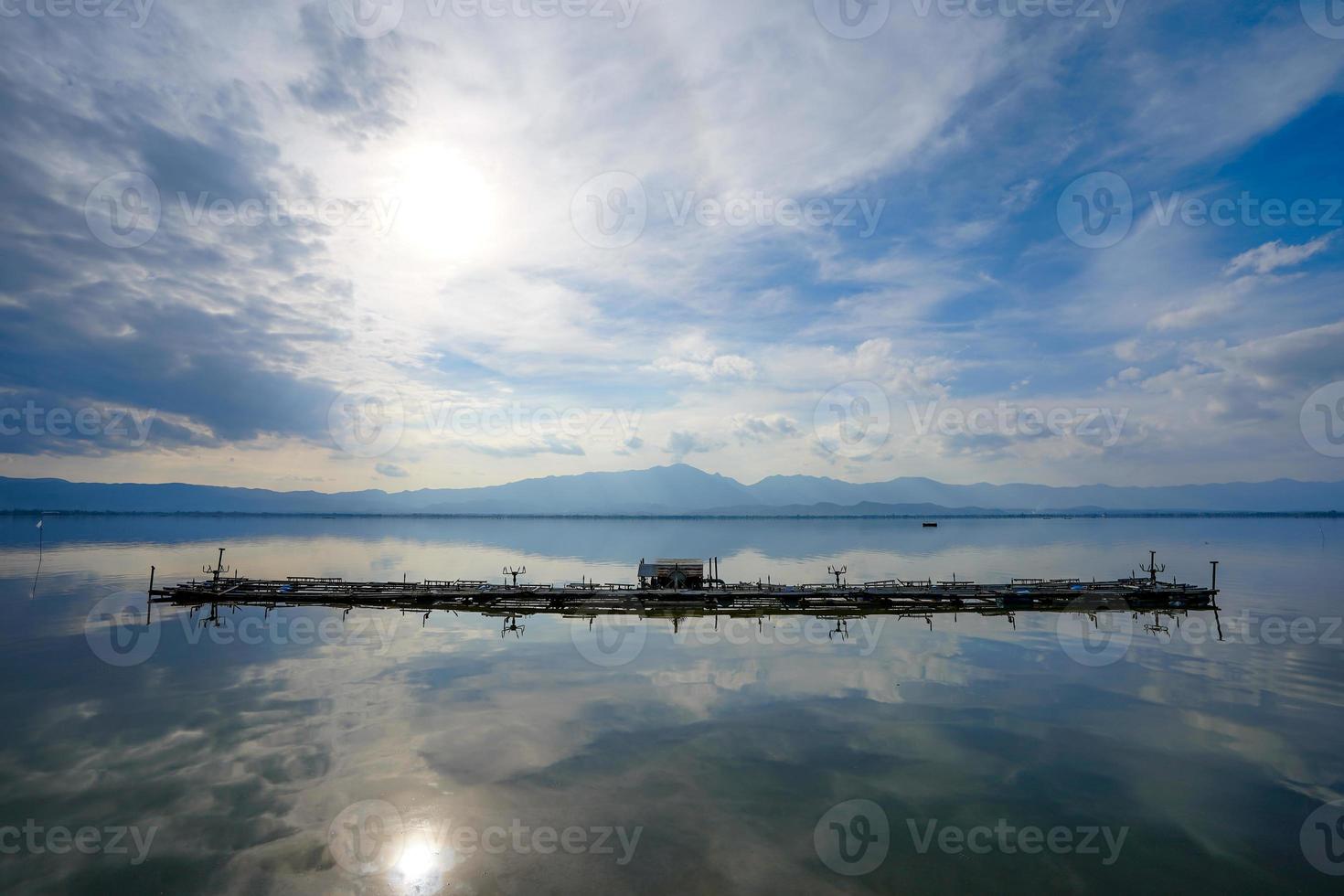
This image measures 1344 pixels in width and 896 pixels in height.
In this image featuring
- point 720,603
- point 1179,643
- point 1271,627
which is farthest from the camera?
point 720,603

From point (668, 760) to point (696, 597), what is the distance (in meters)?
30.2

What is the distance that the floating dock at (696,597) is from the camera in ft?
161

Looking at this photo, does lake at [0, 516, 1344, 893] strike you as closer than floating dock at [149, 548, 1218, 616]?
Yes

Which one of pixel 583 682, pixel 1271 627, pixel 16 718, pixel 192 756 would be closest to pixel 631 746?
pixel 583 682

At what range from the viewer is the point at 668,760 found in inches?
793

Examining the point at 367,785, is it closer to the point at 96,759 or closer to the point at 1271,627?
the point at 96,759

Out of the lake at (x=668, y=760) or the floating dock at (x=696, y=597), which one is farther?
the floating dock at (x=696, y=597)

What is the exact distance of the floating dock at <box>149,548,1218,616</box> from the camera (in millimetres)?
49000

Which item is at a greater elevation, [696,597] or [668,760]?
[696,597]

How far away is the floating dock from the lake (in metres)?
8.47

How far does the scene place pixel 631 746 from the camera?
838 inches

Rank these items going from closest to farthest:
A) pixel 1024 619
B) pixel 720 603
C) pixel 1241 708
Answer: pixel 1241 708, pixel 1024 619, pixel 720 603

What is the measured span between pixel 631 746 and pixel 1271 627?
159 feet

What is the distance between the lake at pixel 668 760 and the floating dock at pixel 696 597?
27.8 feet
